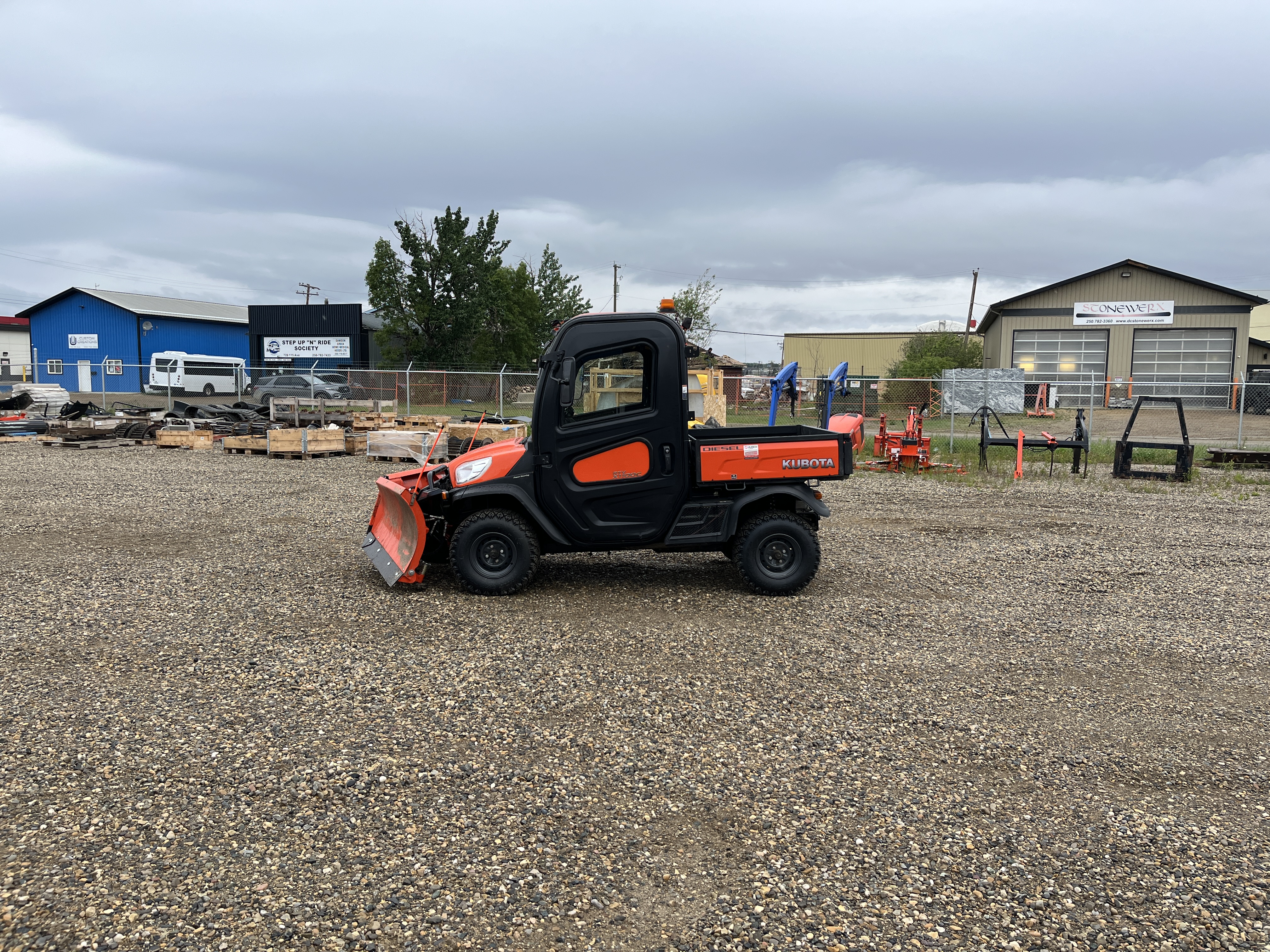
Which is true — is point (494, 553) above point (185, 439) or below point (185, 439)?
below

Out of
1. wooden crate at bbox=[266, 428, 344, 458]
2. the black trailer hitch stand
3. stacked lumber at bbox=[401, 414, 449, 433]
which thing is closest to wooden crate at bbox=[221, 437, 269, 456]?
wooden crate at bbox=[266, 428, 344, 458]

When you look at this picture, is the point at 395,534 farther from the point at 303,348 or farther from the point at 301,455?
the point at 303,348

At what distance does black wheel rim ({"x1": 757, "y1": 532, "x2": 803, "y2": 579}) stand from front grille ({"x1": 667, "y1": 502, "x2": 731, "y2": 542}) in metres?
0.37

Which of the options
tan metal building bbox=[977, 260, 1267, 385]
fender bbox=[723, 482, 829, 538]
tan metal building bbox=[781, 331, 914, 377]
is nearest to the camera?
fender bbox=[723, 482, 829, 538]

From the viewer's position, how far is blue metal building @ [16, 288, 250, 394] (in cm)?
4666

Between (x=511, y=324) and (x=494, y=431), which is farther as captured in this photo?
(x=511, y=324)

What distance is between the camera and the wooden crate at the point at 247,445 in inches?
669

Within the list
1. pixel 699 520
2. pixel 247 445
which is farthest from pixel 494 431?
pixel 699 520

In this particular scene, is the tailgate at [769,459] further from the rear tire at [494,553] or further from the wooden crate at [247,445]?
the wooden crate at [247,445]

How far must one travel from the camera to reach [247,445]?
55.8 ft

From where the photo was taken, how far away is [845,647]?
5480 millimetres

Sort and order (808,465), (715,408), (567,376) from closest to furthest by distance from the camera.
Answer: (567,376) → (808,465) → (715,408)

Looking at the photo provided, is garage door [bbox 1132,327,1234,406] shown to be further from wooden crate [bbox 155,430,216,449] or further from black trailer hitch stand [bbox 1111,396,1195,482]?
wooden crate [bbox 155,430,216,449]

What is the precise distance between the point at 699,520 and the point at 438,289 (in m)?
37.8
